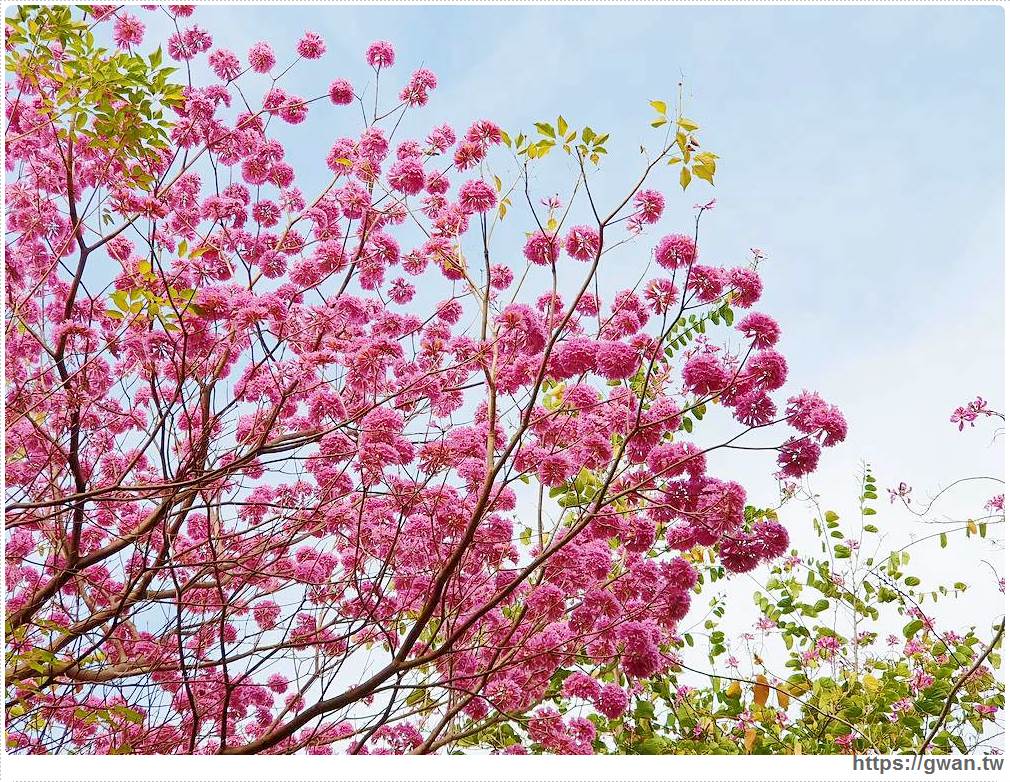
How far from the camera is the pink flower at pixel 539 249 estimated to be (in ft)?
11.0

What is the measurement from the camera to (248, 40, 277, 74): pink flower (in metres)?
4.75

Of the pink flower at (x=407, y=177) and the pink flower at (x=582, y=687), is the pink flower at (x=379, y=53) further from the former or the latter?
the pink flower at (x=582, y=687)

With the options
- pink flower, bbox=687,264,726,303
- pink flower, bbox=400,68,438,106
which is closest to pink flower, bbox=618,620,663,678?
pink flower, bbox=687,264,726,303

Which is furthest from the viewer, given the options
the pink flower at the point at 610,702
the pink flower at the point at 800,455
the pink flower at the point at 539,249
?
the pink flower at the point at 539,249

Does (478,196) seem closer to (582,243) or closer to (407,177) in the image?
(582,243)

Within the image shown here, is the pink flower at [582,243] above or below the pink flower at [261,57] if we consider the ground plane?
below

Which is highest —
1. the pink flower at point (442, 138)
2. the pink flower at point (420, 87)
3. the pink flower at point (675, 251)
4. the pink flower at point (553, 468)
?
the pink flower at point (420, 87)

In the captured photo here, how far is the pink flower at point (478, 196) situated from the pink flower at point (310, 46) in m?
1.92

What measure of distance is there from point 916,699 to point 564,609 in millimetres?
2293

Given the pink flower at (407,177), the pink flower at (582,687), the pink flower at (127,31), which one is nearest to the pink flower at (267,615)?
the pink flower at (582,687)

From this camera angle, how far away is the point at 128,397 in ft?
13.8

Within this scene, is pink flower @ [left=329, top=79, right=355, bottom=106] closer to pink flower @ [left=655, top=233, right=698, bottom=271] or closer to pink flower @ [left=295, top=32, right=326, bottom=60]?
pink flower @ [left=295, top=32, right=326, bottom=60]

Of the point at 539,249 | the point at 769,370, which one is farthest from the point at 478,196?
the point at 769,370

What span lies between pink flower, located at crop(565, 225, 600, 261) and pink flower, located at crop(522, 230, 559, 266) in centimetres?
17
